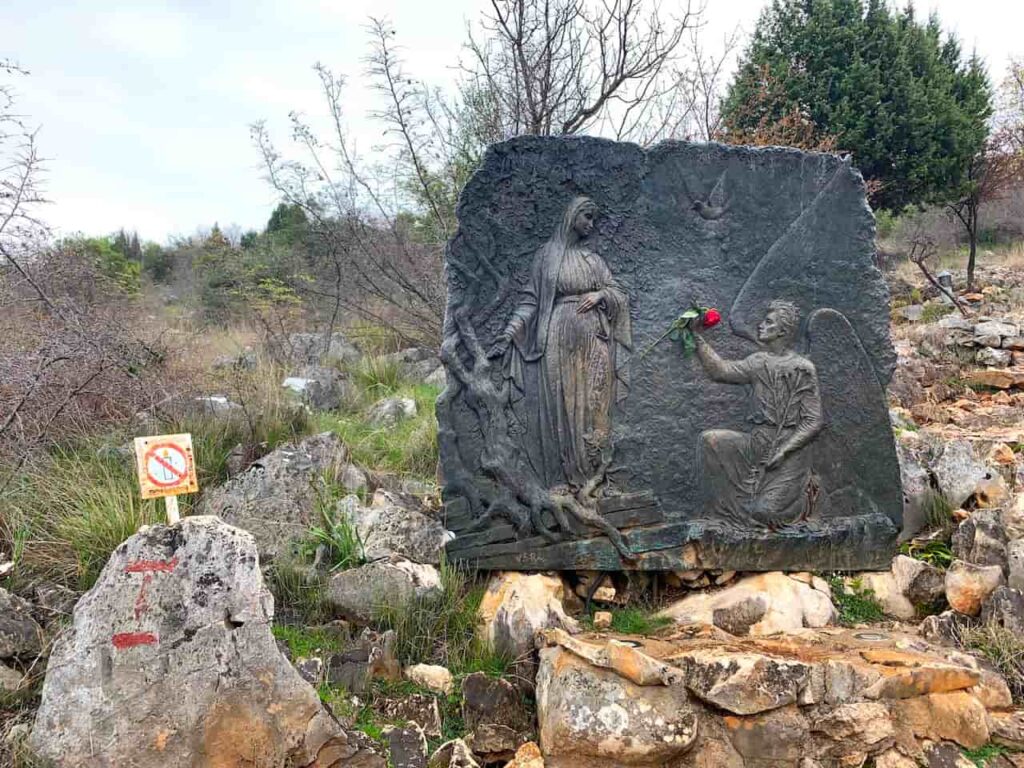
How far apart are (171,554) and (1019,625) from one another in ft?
13.6

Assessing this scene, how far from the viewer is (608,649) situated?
340 cm

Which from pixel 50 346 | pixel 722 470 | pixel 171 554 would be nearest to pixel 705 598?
pixel 722 470

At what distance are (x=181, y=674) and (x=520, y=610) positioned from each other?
171 cm

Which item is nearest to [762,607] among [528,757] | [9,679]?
[528,757]

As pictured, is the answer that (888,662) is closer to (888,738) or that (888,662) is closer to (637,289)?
(888,738)

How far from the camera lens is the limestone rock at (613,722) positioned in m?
3.19

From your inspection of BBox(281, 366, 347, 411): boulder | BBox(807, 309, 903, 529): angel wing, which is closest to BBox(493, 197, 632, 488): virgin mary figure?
BBox(807, 309, 903, 529): angel wing

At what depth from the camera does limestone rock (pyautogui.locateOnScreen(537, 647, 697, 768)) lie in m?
3.19

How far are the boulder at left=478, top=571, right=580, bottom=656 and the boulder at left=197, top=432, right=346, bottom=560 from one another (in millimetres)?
1178

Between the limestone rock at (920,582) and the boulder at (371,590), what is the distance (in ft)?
8.93

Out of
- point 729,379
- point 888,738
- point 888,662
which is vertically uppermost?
point 729,379

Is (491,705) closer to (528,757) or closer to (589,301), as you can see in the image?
(528,757)

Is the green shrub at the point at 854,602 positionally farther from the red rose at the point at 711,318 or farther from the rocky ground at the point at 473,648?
the red rose at the point at 711,318

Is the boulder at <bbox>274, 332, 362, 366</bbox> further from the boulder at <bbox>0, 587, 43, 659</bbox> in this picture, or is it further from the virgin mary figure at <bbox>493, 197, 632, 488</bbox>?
the boulder at <bbox>0, 587, 43, 659</bbox>
